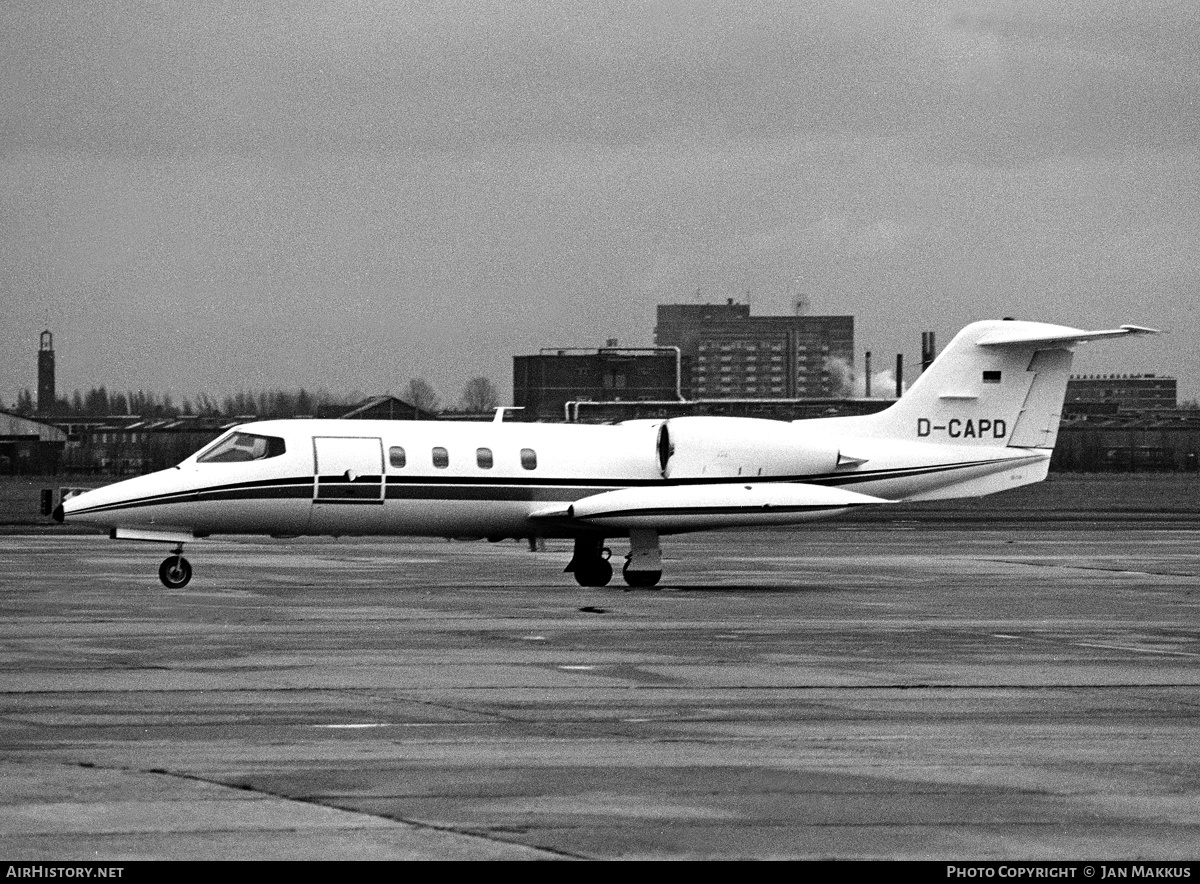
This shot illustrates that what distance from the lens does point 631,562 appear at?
1298 inches

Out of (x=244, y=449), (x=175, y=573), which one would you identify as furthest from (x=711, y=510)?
(x=175, y=573)

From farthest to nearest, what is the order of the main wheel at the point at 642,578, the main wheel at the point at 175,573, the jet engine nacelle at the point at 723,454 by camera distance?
the jet engine nacelle at the point at 723,454
the main wheel at the point at 642,578
the main wheel at the point at 175,573

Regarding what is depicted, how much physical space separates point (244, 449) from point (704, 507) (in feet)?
25.8

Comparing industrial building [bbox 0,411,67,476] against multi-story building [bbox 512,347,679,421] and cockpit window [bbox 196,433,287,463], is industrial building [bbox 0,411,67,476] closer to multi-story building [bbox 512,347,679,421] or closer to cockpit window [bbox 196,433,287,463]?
multi-story building [bbox 512,347,679,421]

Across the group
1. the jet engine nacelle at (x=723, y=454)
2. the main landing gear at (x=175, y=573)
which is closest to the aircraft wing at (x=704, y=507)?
the jet engine nacelle at (x=723, y=454)

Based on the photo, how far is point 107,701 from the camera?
54.7ft

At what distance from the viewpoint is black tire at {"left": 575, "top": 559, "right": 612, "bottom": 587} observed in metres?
33.4

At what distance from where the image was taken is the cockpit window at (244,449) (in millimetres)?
31906

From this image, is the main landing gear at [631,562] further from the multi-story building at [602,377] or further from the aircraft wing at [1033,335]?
the multi-story building at [602,377]

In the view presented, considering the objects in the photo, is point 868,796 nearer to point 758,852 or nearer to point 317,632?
point 758,852

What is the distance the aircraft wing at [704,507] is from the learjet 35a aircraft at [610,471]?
0.11 ft

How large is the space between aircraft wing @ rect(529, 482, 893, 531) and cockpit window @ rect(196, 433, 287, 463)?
4700 mm

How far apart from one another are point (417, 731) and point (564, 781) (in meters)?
2.61

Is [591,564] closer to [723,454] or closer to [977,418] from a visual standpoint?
[723,454]
